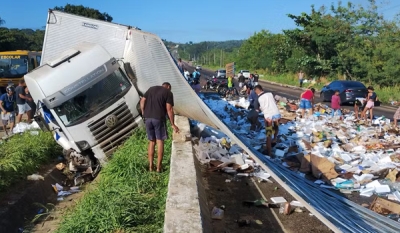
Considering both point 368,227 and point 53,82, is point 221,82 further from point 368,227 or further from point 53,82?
point 368,227

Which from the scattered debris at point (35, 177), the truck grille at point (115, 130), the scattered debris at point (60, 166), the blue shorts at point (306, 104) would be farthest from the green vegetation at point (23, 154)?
the blue shorts at point (306, 104)

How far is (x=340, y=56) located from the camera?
3738 cm

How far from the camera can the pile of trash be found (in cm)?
839

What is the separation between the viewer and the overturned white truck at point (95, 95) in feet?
30.4

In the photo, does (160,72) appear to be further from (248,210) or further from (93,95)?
(248,210)

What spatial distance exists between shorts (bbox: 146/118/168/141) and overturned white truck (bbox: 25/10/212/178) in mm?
1596

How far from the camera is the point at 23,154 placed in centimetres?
948

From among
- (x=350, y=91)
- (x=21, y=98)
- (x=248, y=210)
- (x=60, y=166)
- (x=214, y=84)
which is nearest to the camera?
(x=248, y=210)

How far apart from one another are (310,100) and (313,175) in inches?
272

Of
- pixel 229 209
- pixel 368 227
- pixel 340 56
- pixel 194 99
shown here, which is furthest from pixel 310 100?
pixel 340 56

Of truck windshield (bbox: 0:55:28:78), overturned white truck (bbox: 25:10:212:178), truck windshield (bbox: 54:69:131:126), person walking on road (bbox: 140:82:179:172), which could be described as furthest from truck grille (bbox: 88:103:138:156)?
truck windshield (bbox: 0:55:28:78)

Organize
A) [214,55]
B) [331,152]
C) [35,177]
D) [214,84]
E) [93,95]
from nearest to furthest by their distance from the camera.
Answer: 1. [35,177]
2. [93,95]
3. [331,152]
4. [214,84]
5. [214,55]

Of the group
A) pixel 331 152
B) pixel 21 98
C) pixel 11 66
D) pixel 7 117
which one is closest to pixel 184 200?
pixel 331 152

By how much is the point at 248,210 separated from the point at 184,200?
2089 millimetres
